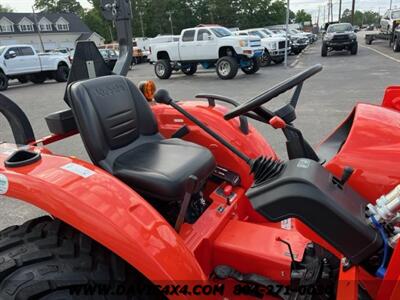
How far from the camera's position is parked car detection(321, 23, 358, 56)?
17.5 m

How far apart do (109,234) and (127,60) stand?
4.79 ft

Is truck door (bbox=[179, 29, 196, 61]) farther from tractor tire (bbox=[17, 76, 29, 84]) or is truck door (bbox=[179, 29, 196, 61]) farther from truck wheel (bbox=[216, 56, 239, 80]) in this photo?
tractor tire (bbox=[17, 76, 29, 84])

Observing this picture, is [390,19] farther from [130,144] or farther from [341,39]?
[130,144]

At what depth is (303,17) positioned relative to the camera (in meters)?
86.8

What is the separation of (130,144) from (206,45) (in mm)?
11368

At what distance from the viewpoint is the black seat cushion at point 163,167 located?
1.68m

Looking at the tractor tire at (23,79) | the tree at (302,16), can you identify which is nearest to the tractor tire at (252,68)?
the tractor tire at (23,79)

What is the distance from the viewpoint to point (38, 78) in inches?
644

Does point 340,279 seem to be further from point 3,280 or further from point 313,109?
point 313,109

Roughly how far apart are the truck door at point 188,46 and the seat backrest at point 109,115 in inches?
449

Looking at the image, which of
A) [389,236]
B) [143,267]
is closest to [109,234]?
[143,267]

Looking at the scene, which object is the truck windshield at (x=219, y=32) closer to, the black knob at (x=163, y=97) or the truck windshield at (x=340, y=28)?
the truck windshield at (x=340, y=28)

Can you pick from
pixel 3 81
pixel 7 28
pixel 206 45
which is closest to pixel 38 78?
pixel 3 81

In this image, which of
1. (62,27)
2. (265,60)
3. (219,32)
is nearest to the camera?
(219,32)
